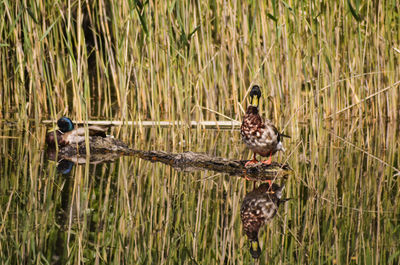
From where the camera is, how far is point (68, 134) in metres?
4.77

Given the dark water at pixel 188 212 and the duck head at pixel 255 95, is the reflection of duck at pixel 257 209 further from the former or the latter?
the duck head at pixel 255 95

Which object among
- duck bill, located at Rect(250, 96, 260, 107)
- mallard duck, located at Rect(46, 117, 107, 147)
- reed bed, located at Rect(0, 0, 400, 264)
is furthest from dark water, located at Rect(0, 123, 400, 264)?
duck bill, located at Rect(250, 96, 260, 107)

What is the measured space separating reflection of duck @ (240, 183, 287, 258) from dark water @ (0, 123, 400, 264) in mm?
14

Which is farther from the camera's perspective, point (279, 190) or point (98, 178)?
point (98, 178)

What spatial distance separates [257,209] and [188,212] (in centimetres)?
31

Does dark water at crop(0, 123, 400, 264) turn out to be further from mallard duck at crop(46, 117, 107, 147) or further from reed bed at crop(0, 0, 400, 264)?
mallard duck at crop(46, 117, 107, 147)

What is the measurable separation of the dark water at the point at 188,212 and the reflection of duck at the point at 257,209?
0.05 ft

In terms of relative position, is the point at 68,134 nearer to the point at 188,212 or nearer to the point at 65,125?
the point at 65,125

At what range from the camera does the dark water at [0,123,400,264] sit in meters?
2.52

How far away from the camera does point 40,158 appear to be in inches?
174

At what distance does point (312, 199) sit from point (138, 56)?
1937 millimetres

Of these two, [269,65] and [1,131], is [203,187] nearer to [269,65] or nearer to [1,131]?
[269,65]

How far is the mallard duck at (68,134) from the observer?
475 cm

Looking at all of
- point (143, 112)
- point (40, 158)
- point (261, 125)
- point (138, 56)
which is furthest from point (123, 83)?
point (143, 112)
